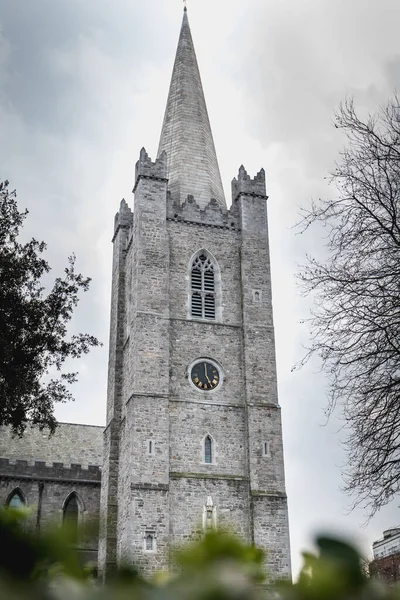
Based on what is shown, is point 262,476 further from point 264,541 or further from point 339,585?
point 339,585

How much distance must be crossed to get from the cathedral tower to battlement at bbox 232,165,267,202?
0.19 ft

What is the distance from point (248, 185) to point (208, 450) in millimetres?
12341

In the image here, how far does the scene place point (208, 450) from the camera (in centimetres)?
2841

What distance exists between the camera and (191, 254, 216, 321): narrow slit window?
31.1 m

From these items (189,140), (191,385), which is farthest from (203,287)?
(189,140)

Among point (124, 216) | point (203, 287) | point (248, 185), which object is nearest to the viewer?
point (203, 287)

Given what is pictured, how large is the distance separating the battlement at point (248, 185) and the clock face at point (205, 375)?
841 cm

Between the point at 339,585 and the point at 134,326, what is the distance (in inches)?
1132

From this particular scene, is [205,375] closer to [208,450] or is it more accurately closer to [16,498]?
[208,450]

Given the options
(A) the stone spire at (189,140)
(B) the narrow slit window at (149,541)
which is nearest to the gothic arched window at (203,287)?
(A) the stone spire at (189,140)

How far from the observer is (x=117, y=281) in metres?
34.2

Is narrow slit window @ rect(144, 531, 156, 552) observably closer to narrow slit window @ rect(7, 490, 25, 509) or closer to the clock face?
the clock face

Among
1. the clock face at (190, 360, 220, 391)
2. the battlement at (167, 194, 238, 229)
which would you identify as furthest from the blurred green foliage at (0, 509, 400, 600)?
the battlement at (167, 194, 238, 229)

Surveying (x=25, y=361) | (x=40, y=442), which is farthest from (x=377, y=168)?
(x=40, y=442)
